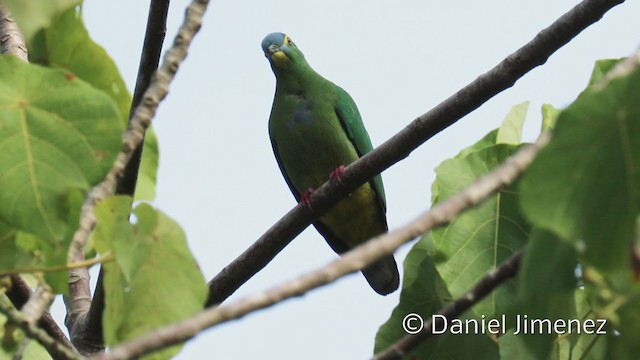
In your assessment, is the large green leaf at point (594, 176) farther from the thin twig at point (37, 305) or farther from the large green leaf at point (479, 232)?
the large green leaf at point (479, 232)

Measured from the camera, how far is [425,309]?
298 cm

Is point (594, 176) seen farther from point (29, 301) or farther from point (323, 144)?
point (323, 144)

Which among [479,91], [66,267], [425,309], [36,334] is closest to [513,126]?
[479,91]

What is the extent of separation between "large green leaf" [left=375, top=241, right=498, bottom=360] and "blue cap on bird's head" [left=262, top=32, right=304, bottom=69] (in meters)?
2.96

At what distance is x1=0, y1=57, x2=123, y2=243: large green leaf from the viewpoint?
1967 mm

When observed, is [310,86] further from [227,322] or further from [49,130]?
[227,322]

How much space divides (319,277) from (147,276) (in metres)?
0.61

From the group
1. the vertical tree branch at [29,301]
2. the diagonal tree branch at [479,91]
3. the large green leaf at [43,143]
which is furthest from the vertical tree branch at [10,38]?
the large green leaf at [43,143]

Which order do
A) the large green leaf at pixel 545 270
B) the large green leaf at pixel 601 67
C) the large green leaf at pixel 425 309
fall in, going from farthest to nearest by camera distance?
1. the large green leaf at pixel 425 309
2. the large green leaf at pixel 601 67
3. the large green leaf at pixel 545 270

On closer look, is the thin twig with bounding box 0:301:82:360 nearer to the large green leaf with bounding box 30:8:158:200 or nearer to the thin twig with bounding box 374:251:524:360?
the thin twig with bounding box 374:251:524:360

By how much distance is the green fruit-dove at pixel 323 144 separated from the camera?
216 inches

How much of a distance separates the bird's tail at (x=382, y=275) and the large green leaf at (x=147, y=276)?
3.91 m

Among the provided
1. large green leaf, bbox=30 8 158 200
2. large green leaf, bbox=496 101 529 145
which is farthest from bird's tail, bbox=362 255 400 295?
large green leaf, bbox=30 8 158 200

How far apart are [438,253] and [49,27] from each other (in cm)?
122
